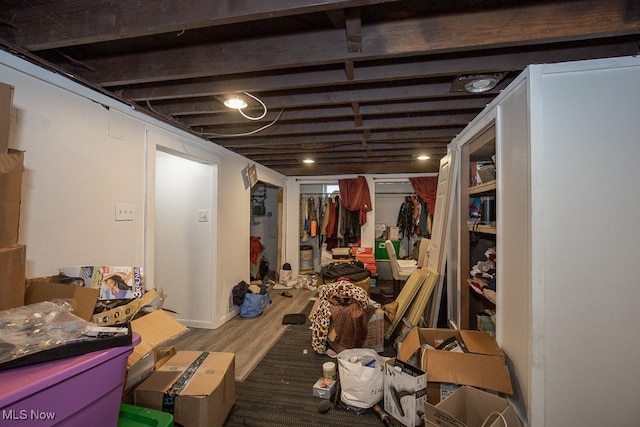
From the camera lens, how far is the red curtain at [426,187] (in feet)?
16.1

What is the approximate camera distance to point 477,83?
168cm

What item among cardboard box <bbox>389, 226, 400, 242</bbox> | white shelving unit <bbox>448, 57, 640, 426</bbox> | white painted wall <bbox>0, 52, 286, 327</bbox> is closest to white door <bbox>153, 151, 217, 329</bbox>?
white painted wall <bbox>0, 52, 286, 327</bbox>

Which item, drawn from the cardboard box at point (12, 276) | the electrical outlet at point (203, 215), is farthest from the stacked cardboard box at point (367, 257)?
the cardboard box at point (12, 276)

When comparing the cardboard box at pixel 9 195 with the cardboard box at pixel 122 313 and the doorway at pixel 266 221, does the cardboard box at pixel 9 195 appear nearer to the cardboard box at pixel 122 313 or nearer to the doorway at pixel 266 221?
the cardboard box at pixel 122 313

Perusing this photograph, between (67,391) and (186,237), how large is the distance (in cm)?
249

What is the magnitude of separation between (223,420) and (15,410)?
1.21 metres

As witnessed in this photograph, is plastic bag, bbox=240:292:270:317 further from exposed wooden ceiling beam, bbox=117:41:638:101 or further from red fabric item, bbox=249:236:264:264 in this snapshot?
exposed wooden ceiling beam, bbox=117:41:638:101

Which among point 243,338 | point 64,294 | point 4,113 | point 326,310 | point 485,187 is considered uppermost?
point 4,113

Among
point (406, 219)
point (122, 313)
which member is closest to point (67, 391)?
point (122, 313)

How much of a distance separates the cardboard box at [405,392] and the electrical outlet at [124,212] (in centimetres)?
209

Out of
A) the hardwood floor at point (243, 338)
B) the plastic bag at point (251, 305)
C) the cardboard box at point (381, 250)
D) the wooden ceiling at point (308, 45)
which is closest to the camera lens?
the wooden ceiling at point (308, 45)

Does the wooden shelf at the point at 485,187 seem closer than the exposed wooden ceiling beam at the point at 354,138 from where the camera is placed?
Yes

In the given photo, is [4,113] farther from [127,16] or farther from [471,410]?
[471,410]

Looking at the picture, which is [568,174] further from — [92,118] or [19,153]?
[92,118]
